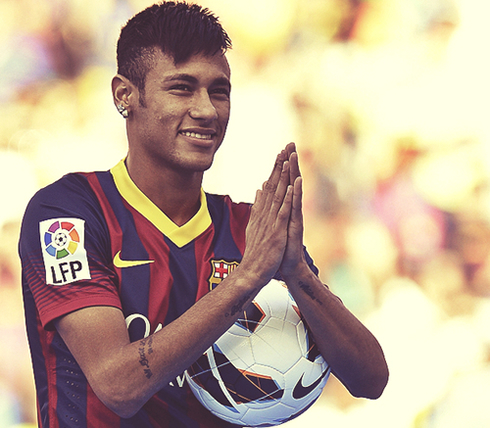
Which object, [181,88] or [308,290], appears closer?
[308,290]

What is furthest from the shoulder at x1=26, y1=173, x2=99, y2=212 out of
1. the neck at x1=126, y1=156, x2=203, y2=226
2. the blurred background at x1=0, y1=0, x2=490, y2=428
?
the blurred background at x1=0, y1=0, x2=490, y2=428

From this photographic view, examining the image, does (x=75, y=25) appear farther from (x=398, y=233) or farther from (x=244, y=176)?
(x=398, y=233)

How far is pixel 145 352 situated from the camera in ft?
4.07

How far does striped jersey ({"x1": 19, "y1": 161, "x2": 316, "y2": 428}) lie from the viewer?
1.36 meters

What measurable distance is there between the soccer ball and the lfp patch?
321 millimetres

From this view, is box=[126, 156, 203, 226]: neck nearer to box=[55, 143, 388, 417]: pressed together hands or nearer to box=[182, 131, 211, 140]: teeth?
box=[182, 131, 211, 140]: teeth

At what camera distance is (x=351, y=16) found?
3.46 m

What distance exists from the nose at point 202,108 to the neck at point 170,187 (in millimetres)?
158

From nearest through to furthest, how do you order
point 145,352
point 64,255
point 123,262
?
1. point 145,352
2. point 64,255
3. point 123,262

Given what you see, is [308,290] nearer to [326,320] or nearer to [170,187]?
[326,320]

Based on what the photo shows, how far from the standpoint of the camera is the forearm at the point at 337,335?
145 centimetres

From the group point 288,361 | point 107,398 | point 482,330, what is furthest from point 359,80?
point 107,398

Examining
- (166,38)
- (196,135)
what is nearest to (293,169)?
(196,135)

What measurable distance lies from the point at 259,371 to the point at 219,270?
1.02 ft
